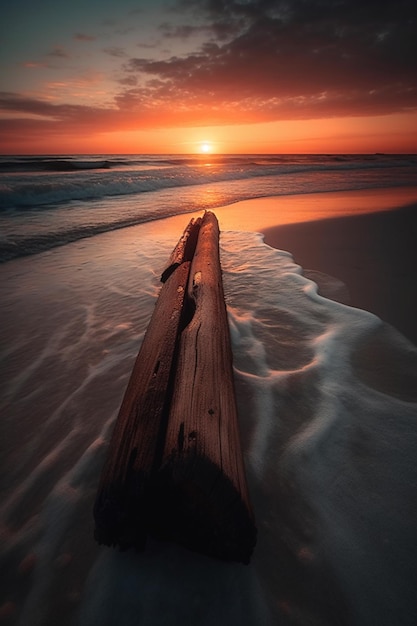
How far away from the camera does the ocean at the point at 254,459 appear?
1.07m

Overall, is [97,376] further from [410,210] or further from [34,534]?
[410,210]

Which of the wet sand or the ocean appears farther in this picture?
the wet sand

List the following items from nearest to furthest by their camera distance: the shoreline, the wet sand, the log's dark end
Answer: the log's dark end
the wet sand
the shoreline

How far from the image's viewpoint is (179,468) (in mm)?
1013

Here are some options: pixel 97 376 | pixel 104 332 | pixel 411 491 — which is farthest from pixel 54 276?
pixel 411 491

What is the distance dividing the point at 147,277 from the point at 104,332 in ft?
4.51

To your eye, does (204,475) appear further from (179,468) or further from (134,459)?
(134,459)

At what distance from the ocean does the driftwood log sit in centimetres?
15

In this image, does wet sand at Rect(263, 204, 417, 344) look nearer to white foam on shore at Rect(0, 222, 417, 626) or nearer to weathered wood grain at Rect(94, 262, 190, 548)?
white foam on shore at Rect(0, 222, 417, 626)

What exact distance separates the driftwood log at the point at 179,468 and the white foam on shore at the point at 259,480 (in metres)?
0.14

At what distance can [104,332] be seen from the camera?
2764 millimetres

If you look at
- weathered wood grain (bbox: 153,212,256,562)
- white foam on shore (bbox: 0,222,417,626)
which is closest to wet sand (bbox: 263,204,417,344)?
white foam on shore (bbox: 0,222,417,626)

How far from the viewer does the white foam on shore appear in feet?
3.49

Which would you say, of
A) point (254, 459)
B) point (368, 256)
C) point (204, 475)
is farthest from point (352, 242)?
point (204, 475)
